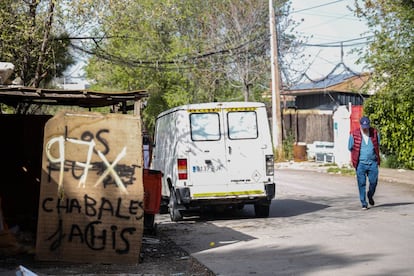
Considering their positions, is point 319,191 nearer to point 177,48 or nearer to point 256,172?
point 256,172

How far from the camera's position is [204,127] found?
14.5 meters

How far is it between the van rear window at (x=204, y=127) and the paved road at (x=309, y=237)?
1699 millimetres

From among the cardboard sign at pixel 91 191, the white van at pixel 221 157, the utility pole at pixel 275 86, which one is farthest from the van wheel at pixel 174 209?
the utility pole at pixel 275 86

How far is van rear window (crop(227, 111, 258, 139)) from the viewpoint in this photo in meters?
14.6

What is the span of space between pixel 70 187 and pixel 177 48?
36.2 m

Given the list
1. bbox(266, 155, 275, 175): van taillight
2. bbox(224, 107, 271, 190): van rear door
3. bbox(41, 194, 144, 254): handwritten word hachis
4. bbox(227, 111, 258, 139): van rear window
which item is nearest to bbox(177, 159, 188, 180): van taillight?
bbox(224, 107, 271, 190): van rear door

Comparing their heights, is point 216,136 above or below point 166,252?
above

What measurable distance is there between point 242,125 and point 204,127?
762 mm

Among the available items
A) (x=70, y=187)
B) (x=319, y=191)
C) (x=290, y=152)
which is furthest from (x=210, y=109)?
(x=290, y=152)

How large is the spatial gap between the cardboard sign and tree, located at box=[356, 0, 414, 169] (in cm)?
1394

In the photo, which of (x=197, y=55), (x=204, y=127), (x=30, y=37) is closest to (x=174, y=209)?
(x=204, y=127)

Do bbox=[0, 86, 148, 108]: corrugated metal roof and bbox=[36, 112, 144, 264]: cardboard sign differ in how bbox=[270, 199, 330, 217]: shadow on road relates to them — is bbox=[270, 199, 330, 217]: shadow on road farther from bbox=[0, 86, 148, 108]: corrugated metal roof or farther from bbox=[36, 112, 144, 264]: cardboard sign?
bbox=[36, 112, 144, 264]: cardboard sign

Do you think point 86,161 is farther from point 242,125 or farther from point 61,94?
point 242,125

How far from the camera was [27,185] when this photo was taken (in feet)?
43.4
